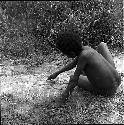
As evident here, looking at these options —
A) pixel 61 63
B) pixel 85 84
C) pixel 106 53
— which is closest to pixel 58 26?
pixel 61 63

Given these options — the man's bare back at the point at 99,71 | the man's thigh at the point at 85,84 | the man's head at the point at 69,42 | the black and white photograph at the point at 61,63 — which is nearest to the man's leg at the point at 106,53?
the black and white photograph at the point at 61,63

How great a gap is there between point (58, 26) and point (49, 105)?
2225 millimetres

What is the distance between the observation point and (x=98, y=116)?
349 cm

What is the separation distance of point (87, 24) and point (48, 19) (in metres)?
0.73

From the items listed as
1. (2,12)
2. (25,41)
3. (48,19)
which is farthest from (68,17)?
(2,12)

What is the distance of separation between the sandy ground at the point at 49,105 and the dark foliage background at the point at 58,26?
129 centimetres

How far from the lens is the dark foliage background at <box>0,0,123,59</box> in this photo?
5520 mm

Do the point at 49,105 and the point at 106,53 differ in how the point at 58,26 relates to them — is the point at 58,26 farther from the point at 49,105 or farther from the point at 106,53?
the point at 49,105

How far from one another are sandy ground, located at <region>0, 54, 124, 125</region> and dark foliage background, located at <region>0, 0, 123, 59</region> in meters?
1.29

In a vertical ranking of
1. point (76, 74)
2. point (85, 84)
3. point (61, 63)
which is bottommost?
point (61, 63)

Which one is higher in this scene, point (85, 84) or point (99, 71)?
point (99, 71)

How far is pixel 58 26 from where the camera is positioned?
559 cm

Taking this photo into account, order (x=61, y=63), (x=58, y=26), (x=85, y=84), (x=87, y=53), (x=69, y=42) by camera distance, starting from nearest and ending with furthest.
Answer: (x=69, y=42)
(x=87, y=53)
(x=85, y=84)
(x=61, y=63)
(x=58, y=26)

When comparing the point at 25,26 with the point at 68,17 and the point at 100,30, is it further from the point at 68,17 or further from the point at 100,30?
the point at 100,30
